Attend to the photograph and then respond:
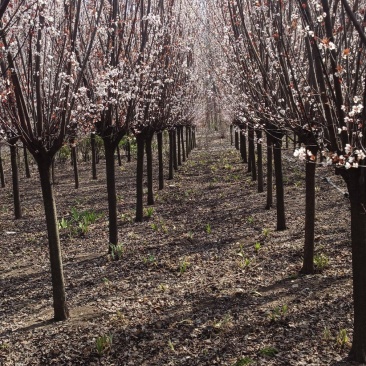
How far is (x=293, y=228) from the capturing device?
30.6ft

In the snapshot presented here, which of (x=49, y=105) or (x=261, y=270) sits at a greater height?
(x=49, y=105)

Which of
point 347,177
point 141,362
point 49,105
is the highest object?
point 49,105

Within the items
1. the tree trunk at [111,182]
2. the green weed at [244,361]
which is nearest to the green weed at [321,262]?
the green weed at [244,361]

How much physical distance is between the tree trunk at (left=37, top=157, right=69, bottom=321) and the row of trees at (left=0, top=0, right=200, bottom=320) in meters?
0.01

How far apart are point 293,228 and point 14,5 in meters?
6.90

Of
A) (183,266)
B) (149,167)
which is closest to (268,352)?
(183,266)

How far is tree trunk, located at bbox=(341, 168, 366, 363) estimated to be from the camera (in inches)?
157

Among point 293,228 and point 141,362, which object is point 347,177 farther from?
point 293,228

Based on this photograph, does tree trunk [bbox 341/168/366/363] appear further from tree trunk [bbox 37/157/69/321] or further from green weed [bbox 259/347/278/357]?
tree trunk [bbox 37/157/69/321]

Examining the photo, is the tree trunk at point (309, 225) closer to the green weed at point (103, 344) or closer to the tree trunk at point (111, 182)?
the green weed at point (103, 344)

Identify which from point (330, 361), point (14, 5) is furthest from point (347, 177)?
point (14, 5)

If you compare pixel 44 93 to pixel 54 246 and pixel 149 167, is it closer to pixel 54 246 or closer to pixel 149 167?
pixel 54 246

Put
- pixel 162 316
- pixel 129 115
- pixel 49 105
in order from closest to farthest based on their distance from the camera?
pixel 49 105 → pixel 162 316 → pixel 129 115

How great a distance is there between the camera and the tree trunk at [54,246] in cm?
534
